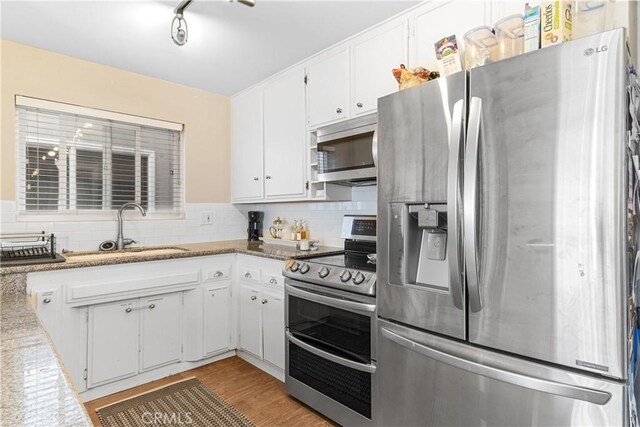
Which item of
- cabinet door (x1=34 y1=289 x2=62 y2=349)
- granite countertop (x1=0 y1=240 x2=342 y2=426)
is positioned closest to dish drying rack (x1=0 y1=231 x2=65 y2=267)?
cabinet door (x1=34 y1=289 x2=62 y2=349)

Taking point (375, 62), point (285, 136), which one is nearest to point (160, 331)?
point (285, 136)

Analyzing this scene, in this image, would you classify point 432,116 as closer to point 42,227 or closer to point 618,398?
point 618,398

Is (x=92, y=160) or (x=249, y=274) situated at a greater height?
(x=92, y=160)

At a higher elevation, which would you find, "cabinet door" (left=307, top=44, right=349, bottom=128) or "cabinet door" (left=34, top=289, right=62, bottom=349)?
"cabinet door" (left=307, top=44, right=349, bottom=128)

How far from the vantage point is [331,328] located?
202cm

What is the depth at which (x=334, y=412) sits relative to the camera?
6.48ft

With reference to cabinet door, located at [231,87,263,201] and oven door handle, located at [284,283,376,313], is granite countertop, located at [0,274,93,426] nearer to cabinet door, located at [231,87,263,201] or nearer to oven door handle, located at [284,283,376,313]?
oven door handle, located at [284,283,376,313]

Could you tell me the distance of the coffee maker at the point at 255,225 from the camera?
145 inches

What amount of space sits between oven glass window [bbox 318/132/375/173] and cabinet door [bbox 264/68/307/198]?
0.23 meters

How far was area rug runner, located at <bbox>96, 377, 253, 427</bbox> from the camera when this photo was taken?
2051 mm

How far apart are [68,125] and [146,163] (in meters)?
0.63

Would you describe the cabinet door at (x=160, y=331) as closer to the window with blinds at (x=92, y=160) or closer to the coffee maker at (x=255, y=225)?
the window with blinds at (x=92, y=160)

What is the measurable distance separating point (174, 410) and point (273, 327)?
769 millimetres

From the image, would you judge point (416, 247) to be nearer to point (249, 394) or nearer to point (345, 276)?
point (345, 276)
